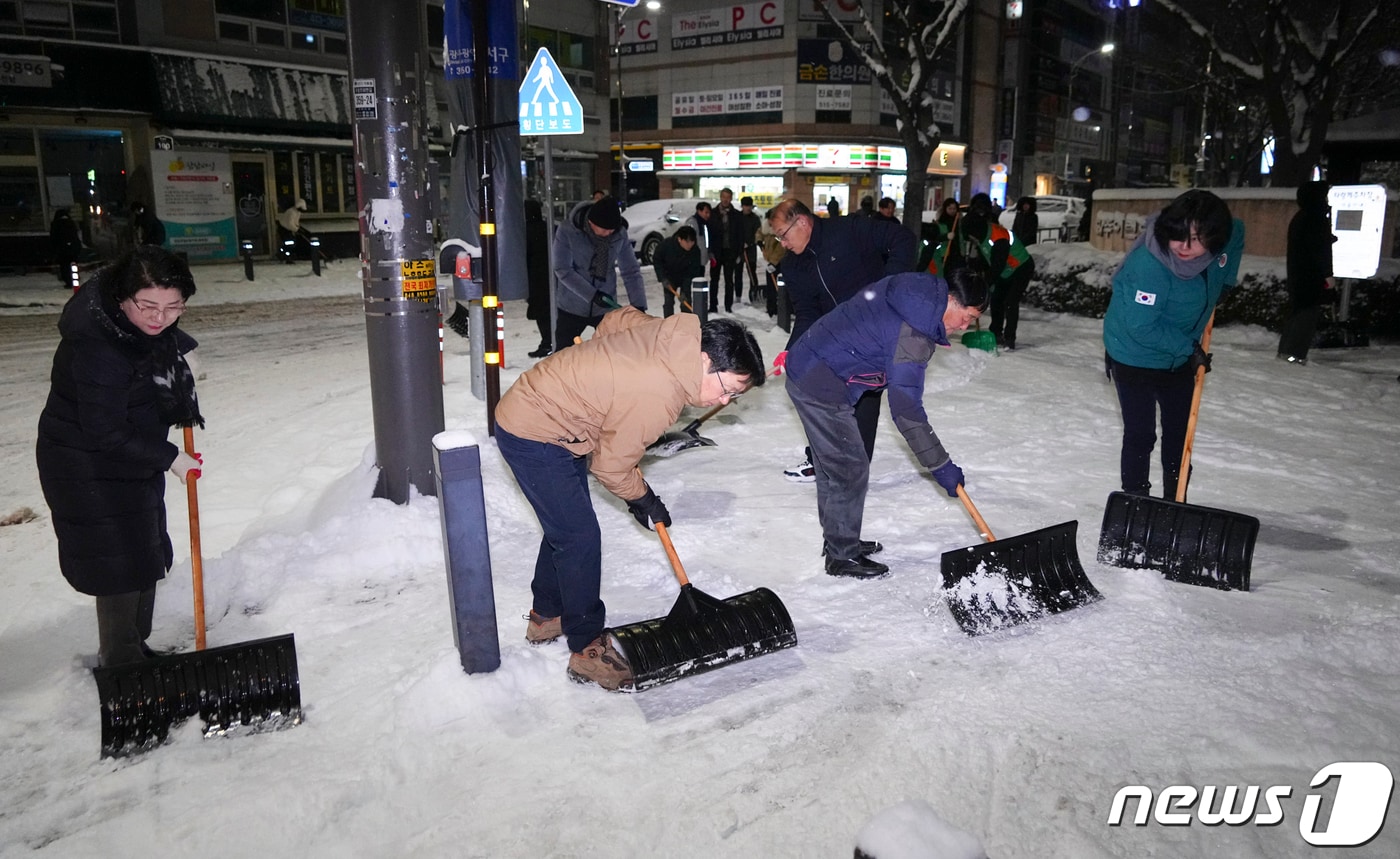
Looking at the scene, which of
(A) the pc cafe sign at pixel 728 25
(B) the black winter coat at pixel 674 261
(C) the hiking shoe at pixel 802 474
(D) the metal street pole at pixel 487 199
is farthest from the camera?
(A) the pc cafe sign at pixel 728 25

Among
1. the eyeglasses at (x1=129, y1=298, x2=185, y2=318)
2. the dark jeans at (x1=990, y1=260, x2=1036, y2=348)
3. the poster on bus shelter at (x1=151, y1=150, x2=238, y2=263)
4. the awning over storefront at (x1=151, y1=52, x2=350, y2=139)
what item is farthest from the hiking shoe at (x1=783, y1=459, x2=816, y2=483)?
the poster on bus shelter at (x1=151, y1=150, x2=238, y2=263)

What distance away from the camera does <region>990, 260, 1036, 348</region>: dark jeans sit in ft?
36.5

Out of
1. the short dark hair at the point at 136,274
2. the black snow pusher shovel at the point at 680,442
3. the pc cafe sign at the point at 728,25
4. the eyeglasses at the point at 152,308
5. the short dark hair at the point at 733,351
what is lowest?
the black snow pusher shovel at the point at 680,442

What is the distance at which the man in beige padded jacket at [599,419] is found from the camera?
3.09 meters

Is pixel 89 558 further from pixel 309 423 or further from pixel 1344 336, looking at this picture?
pixel 1344 336

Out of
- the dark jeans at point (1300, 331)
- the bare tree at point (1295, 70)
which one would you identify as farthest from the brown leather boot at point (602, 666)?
the bare tree at point (1295, 70)

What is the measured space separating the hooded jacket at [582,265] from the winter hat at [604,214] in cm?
14

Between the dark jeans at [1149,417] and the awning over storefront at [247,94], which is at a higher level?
the awning over storefront at [247,94]

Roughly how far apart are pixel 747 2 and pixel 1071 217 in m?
17.5

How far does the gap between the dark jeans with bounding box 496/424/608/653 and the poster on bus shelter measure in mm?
21072

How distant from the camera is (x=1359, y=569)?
15.2 ft

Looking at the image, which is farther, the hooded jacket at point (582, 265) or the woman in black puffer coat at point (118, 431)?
the hooded jacket at point (582, 265)

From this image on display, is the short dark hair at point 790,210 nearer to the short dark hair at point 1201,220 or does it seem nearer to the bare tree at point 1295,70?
the short dark hair at point 1201,220

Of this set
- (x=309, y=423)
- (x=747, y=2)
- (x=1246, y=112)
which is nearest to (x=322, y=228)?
(x=309, y=423)
